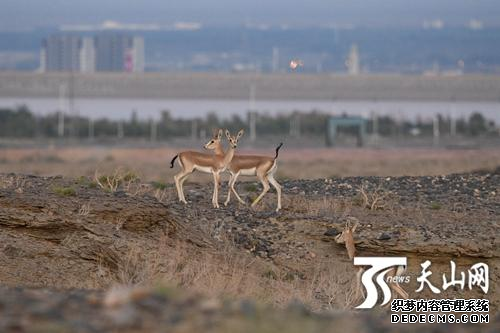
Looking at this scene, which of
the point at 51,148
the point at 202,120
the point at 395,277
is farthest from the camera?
the point at 202,120

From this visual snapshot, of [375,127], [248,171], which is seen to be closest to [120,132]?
[375,127]

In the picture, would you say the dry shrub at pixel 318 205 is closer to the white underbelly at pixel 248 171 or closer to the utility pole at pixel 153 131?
the white underbelly at pixel 248 171

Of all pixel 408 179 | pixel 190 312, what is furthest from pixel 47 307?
pixel 408 179

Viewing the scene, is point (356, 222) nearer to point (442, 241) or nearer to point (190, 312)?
point (442, 241)

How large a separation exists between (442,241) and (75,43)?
12749 cm

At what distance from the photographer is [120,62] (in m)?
148

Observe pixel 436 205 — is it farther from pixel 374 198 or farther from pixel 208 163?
pixel 208 163
